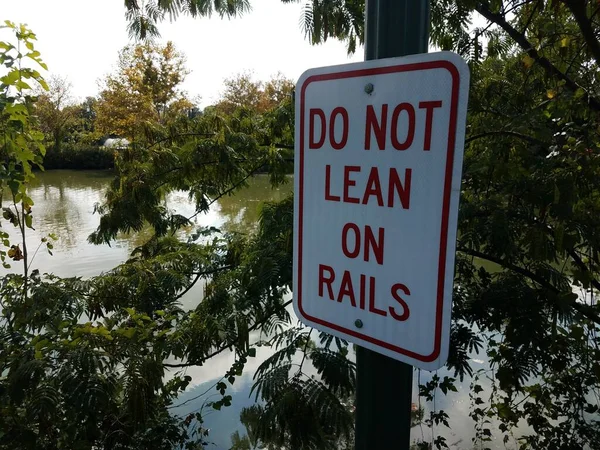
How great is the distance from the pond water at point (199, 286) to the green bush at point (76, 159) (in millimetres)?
7605

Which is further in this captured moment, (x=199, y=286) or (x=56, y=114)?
(x=56, y=114)

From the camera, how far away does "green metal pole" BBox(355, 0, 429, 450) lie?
70cm

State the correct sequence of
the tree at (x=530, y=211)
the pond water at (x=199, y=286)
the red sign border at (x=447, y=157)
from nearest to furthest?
Answer: 1. the red sign border at (x=447, y=157)
2. the tree at (x=530, y=211)
3. the pond water at (x=199, y=286)

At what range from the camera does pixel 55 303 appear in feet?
7.06

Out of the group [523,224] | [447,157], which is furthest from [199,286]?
[447,157]

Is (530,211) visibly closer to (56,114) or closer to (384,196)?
(384,196)

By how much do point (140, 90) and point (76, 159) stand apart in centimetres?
608

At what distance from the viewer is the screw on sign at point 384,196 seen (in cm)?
66

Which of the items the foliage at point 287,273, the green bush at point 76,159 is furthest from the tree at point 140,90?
the foliage at point 287,273

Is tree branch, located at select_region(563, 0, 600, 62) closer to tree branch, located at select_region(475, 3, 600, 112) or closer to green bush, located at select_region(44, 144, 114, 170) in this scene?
tree branch, located at select_region(475, 3, 600, 112)

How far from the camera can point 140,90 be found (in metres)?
20.0

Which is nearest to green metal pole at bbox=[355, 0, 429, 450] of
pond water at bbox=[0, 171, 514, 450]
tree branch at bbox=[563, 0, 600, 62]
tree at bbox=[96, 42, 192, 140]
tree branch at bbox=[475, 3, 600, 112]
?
tree branch at bbox=[475, 3, 600, 112]

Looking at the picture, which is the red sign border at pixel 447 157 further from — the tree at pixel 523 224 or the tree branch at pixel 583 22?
the tree branch at pixel 583 22

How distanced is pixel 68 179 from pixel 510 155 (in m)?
19.4
